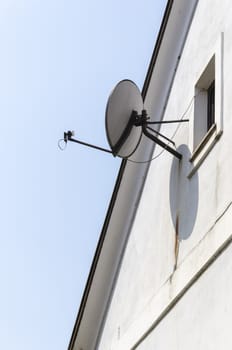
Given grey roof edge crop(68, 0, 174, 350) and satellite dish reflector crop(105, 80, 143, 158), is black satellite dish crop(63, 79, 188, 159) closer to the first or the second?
satellite dish reflector crop(105, 80, 143, 158)

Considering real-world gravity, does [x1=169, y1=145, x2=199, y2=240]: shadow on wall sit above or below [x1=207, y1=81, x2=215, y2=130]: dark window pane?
below

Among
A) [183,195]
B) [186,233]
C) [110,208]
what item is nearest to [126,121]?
[183,195]

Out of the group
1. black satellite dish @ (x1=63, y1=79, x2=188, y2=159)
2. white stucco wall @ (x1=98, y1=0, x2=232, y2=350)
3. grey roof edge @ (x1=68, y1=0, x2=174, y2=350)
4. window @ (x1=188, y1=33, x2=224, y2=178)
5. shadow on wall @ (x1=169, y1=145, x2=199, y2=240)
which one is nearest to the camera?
white stucco wall @ (x1=98, y1=0, x2=232, y2=350)

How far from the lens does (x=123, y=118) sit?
758 cm

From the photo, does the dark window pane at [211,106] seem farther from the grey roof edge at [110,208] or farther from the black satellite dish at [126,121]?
the grey roof edge at [110,208]

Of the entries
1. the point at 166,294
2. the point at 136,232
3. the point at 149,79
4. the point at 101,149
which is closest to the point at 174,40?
the point at 149,79

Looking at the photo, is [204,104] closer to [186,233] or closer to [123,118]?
[123,118]

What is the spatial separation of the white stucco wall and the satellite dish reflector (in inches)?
19.4

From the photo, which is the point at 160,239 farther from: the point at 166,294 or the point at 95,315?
the point at 95,315

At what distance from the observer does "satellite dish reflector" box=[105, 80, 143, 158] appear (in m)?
7.44

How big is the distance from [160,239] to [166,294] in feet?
2.85

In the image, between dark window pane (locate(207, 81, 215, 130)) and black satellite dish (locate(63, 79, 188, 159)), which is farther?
black satellite dish (locate(63, 79, 188, 159))

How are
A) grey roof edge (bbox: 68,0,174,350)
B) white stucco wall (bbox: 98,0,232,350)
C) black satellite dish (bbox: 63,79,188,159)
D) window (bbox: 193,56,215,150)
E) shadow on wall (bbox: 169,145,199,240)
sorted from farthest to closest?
grey roof edge (bbox: 68,0,174,350) < black satellite dish (bbox: 63,79,188,159) < window (bbox: 193,56,215,150) < shadow on wall (bbox: 169,145,199,240) < white stucco wall (bbox: 98,0,232,350)

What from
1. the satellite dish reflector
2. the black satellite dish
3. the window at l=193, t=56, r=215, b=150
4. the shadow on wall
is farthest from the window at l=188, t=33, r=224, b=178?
the satellite dish reflector
